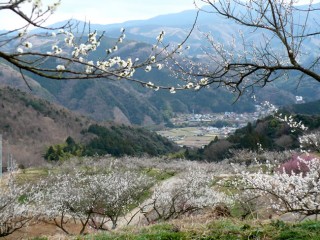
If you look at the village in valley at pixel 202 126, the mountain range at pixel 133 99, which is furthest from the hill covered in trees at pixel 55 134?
the mountain range at pixel 133 99

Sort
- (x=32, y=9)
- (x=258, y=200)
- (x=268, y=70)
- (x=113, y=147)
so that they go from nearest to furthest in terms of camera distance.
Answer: (x=32, y=9), (x=268, y=70), (x=258, y=200), (x=113, y=147)

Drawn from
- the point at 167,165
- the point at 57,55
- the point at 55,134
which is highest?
the point at 57,55

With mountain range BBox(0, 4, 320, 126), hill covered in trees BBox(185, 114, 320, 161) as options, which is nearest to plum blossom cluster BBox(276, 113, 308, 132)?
hill covered in trees BBox(185, 114, 320, 161)

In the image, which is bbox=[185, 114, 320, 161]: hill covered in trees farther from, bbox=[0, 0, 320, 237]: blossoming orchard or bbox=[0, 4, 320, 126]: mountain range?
bbox=[0, 4, 320, 126]: mountain range

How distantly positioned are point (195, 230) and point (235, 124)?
96.8m

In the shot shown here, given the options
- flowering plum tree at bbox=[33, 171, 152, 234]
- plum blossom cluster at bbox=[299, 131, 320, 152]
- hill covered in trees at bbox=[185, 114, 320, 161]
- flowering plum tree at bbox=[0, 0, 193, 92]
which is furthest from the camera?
hill covered in trees at bbox=[185, 114, 320, 161]

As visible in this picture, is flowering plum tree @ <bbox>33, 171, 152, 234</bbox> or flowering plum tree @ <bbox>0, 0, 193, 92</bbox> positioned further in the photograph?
flowering plum tree @ <bbox>33, 171, 152, 234</bbox>

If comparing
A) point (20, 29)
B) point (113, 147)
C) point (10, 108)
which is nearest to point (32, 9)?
point (20, 29)

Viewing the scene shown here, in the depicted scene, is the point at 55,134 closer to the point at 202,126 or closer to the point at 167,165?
the point at 167,165

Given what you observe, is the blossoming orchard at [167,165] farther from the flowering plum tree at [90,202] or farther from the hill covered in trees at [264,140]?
the hill covered in trees at [264,140]

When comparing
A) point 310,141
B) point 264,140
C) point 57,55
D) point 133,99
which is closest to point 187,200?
point 310,141

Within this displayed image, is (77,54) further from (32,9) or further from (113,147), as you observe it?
(113,147)

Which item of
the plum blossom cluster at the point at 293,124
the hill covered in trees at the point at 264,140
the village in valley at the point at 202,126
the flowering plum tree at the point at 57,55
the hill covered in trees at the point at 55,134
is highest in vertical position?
the flowering plum tree at the point at 57,55

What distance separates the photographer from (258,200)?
16984 millimetres
